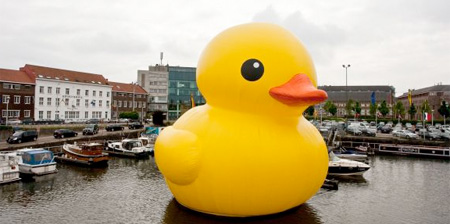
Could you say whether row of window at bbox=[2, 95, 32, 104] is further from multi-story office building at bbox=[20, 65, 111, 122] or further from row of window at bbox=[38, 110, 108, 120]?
row of window at bbox=[38, 110, 108, 120]

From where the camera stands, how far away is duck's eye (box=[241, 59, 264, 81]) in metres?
9.68

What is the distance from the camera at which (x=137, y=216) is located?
1317cm

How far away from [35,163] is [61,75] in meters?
43.1

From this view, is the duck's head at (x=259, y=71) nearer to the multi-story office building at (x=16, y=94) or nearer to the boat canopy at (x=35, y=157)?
the boat canopy at (x=35, y=157)

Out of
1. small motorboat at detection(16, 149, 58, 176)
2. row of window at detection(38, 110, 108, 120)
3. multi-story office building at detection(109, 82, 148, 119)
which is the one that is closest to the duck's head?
small motorboat at detection(16, 149, 58, 176)

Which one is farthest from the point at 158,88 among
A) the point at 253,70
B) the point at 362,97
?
the point at 253,70

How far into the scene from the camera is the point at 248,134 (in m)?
10.1

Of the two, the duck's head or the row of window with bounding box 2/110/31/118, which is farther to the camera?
the row of window with bounding box 2/110/31/118

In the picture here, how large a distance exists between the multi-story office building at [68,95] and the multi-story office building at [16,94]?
95 cm

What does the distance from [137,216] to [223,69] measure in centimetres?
756

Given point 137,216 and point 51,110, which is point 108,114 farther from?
point 137,216

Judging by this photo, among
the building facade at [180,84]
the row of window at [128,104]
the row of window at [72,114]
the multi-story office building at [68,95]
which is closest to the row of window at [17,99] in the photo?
the multi-story office building at [68,95]

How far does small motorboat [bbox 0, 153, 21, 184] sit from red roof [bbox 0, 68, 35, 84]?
3601cm

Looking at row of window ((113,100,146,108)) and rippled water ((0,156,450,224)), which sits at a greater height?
row of window ((113,100,146,108))
